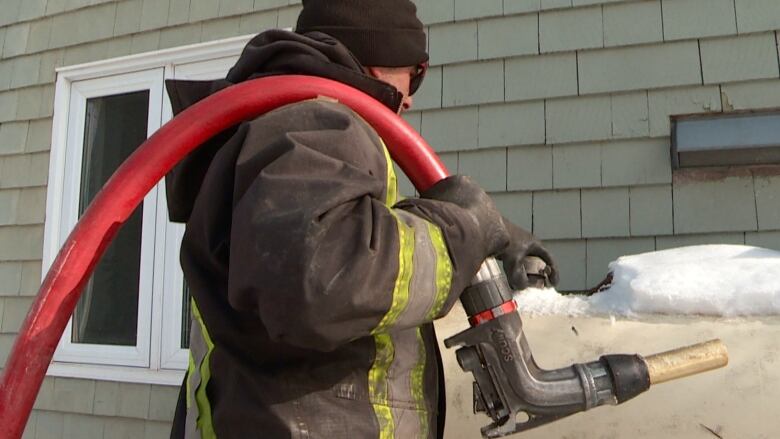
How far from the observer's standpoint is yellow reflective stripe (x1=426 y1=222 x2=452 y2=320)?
1.17 meters

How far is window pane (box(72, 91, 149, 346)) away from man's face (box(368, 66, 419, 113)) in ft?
8.60

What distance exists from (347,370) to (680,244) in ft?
6.20

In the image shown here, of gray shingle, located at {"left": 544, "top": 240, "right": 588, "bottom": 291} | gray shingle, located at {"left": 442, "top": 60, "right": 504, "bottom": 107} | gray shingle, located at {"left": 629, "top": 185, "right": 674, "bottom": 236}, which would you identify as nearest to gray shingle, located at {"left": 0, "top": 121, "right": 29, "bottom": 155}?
gray shingle, located at {"left": 442, "top": 60, "right": 504, "bottom": 107}

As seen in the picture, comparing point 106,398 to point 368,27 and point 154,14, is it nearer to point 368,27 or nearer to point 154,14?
point 154,14

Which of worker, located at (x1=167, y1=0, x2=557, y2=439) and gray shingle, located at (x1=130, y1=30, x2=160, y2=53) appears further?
gray shingle, located at (x1=130, y1=30, x2=160, y2=53)

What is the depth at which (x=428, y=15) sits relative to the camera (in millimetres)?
3307

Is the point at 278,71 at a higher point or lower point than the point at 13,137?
lower

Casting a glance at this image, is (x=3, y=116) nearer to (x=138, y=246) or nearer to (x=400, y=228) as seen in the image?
(x=138, y=246)

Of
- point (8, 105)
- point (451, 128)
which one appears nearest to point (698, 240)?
point (451, 128)

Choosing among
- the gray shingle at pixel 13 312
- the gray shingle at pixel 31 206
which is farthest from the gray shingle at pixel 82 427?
the gray shingle at pixel 31 206

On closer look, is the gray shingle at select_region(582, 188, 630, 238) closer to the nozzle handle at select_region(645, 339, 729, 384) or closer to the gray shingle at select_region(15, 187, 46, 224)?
the nozzle handle at select_region(645, 339, 729, 384)

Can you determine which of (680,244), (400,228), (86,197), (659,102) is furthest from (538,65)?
(86,197)

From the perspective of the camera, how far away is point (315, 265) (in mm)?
1034

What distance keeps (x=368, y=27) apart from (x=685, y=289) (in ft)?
3.23
